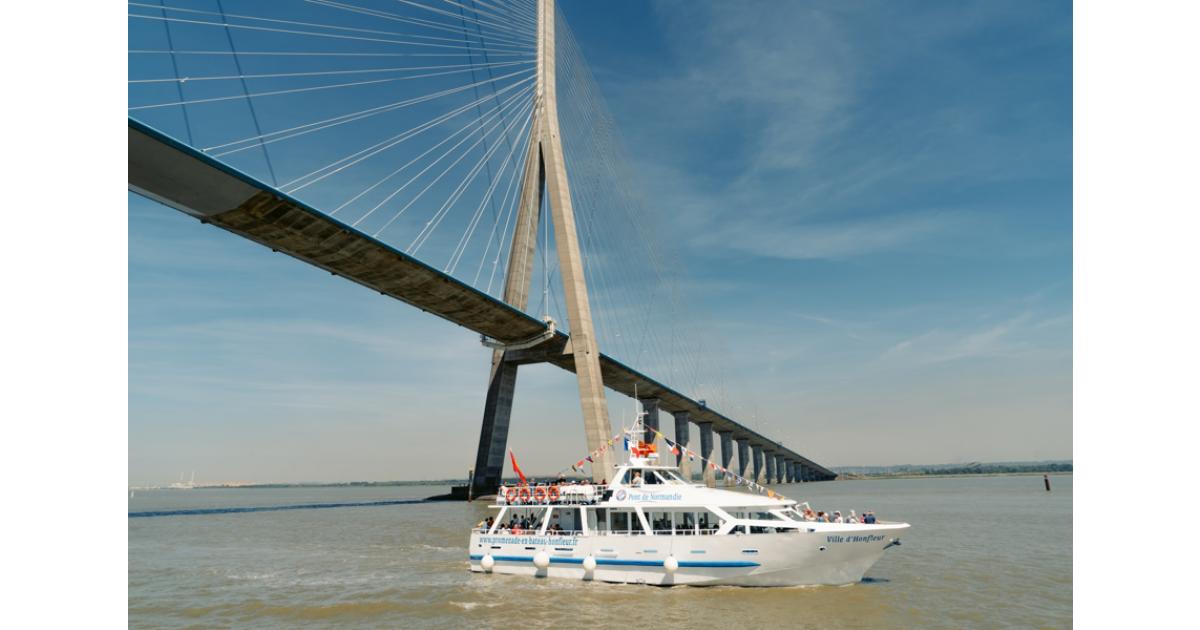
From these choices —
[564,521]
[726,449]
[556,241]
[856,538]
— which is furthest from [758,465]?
[856,538]

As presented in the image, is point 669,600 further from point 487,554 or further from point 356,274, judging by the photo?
point 356,274

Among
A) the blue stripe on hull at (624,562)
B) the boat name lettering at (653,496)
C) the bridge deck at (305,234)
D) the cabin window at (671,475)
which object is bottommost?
the blue stripe on hull at (624,562)

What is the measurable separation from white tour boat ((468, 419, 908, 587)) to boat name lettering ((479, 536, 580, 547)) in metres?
0.03

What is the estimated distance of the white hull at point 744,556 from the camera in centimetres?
1741

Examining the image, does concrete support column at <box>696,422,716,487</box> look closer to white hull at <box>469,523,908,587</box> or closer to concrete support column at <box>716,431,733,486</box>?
concrete support column at <box>716,431,733,486</box>

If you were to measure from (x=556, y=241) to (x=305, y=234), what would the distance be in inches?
739

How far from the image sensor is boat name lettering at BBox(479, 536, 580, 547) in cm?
1985

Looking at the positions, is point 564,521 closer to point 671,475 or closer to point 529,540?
point 529,540

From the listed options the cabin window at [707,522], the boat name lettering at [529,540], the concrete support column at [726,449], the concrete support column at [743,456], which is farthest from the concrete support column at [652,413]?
the cabin window at [707,522]

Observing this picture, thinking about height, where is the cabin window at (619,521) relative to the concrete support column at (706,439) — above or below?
above

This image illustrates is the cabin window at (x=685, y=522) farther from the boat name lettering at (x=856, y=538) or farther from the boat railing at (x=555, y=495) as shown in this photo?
the boat name lettering at (x=856, y=538)

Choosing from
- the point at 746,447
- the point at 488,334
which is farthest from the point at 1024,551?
the point at 746,447

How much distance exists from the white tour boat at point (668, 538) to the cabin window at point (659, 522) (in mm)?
27

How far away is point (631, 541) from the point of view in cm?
1881
